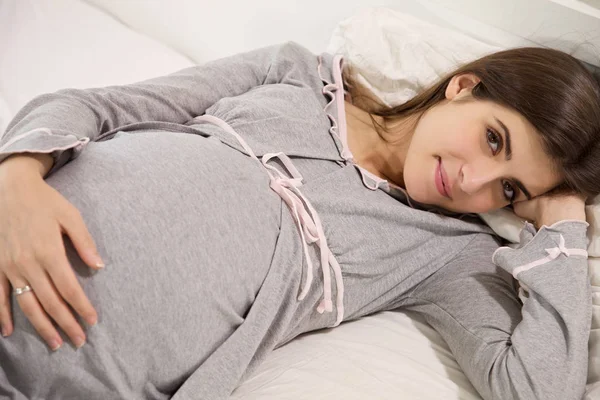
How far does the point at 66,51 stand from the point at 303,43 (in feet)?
2.00

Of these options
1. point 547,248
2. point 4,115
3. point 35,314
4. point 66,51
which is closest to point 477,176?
point 547,248

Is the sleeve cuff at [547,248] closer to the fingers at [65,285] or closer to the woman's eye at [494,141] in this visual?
the woman's eye at [494,141]

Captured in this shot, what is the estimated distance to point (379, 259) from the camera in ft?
3.12

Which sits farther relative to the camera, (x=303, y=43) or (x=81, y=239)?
(x=303, y=43)

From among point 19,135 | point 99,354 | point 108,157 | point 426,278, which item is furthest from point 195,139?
point 426,278

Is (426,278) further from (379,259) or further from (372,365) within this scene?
(372,365)

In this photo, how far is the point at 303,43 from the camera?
1.47m

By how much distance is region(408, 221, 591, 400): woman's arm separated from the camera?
0.79m

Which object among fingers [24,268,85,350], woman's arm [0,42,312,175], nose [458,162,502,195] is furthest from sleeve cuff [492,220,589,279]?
fingers [24,268,85,350]

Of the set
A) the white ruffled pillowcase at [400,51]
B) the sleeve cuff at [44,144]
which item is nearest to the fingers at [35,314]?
the sleeve cuff at [44,144]

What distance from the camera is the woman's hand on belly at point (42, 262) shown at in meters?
0.62

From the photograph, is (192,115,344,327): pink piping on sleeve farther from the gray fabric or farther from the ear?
the ear

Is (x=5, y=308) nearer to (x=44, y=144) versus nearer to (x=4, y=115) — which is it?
(x=44, y=144)

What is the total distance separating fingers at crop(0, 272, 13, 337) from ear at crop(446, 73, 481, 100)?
78 centimetres
